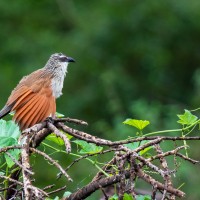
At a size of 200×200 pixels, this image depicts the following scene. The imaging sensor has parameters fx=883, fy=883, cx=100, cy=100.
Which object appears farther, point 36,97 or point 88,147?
point 36,97

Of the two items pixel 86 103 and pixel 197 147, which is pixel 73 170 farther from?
pixel 86 103

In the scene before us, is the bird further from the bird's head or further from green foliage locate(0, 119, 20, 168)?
green foliage locate(0, 119, 20, 168)

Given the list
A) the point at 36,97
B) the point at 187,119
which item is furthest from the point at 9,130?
the point at 36,97

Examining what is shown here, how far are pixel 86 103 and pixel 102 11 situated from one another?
3279mm

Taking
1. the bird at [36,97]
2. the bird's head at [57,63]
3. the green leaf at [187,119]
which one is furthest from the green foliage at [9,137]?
the bird's head at [57,63]

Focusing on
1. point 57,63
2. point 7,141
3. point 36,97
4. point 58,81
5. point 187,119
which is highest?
point 57,63

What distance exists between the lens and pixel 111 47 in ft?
60.3

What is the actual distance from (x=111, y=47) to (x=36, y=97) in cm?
1365

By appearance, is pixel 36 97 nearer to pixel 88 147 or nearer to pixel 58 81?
pixel 58 81

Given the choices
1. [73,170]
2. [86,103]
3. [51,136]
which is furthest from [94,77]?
[51,136]

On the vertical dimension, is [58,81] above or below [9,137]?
above

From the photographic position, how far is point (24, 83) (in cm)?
490

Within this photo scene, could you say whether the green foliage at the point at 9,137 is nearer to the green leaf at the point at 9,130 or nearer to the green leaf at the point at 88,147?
the green leaf at the point at 9,130

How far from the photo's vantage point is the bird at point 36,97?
14.1ft
